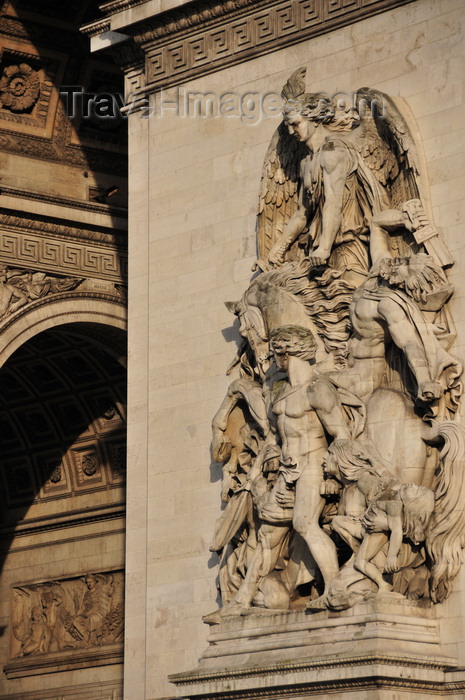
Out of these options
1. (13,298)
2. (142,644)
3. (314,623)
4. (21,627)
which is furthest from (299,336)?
(21,627)

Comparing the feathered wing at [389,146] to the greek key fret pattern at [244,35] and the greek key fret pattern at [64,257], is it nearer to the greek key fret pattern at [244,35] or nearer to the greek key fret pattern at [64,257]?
the greek key fret pattern at [244,35]

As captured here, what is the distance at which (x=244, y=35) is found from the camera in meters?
23.7

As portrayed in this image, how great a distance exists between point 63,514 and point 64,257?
17.0ft

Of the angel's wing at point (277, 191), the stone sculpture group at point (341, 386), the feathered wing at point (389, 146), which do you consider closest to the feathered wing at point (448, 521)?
the stone sculpture group at point (341, 386)

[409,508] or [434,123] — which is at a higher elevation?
[434,123]

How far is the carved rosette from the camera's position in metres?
29.2

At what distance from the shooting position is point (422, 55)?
21.4 metres

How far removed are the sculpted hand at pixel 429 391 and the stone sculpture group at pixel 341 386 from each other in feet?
0.07

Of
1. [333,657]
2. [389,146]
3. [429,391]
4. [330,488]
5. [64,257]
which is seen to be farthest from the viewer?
[64,257]

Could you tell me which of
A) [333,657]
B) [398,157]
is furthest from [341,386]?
[333,657]

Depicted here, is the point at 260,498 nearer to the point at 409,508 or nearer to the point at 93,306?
the point at 409,508

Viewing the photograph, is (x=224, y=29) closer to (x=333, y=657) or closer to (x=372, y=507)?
(x=372, y=507)

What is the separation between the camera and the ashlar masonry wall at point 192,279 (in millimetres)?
21766

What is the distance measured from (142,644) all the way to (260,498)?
3147 mm
